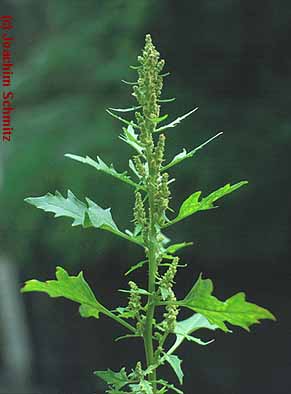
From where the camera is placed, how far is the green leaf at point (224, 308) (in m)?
0.50

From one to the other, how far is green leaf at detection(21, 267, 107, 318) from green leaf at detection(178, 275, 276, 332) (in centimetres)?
8

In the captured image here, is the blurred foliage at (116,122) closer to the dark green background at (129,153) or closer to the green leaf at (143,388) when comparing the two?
the dark green background at (129,153)

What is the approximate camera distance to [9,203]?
2893 mm

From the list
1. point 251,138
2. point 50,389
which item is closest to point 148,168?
point 251,138

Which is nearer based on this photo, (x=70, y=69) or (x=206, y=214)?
(x=206, y=214)

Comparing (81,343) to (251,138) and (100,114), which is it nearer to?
(100,114)

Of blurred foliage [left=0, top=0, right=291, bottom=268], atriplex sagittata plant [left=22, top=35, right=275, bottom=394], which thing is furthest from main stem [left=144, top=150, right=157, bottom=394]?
blurred foliage [left=0, top=0, right=291, bottom=268]

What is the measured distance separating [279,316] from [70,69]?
118cm

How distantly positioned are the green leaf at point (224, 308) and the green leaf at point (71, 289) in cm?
8

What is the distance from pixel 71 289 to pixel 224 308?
0.41ft

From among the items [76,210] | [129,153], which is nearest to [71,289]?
[76,210]

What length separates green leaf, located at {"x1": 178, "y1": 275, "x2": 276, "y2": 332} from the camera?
50 cm

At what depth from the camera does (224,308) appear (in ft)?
1.74

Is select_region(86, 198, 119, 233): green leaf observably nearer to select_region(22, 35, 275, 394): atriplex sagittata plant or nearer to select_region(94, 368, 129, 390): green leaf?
select_region(22, 35, 275, 394): atriplex sagittata plant
